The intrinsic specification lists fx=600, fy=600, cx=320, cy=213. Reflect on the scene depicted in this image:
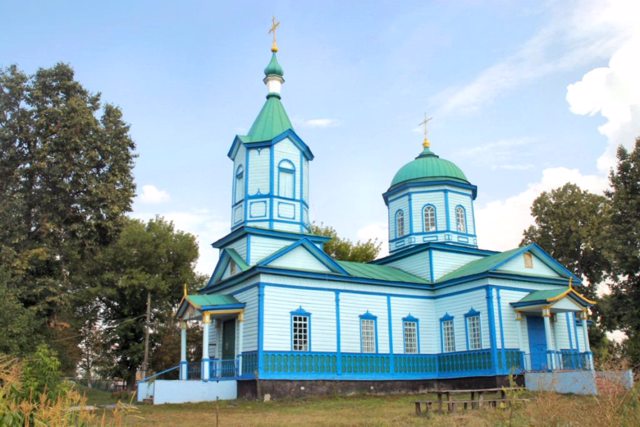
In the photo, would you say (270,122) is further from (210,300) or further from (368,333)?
(368,333)

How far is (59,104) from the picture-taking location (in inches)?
925

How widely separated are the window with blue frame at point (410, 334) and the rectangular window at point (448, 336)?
1.05 meters

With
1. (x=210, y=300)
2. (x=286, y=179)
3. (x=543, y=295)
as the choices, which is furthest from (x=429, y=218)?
(x=210, y=300)

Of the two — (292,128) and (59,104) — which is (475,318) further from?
(59,104)

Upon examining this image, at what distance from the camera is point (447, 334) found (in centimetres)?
2286

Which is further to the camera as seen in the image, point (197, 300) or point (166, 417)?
point (197, 300)

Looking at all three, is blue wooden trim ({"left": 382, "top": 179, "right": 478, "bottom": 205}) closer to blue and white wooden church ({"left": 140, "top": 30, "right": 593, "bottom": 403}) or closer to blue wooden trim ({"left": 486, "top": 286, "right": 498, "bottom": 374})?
blue and white wooden church ({"left": 140, "top": 30, "right": 593, "bottom": 403})

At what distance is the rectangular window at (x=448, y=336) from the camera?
22.6 m

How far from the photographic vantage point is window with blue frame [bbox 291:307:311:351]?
19.8 metres

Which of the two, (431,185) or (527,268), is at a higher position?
(431,185)

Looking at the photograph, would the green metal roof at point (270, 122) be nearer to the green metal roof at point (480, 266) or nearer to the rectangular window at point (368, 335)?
the rectangular window at point (368, 335)

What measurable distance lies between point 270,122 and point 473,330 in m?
10.9

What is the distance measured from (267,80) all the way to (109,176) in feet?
24.7

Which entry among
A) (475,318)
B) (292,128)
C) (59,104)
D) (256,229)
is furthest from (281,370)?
(59,104)
